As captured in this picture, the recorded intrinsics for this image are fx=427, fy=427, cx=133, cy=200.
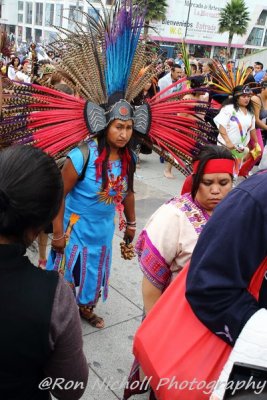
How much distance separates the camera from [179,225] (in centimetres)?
191

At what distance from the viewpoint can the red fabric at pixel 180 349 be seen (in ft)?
3.93

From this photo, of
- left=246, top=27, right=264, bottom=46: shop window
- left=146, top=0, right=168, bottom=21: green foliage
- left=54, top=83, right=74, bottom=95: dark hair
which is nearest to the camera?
left=54, top=83, right=74, bottom=95: dark hair

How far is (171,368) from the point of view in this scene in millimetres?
1275

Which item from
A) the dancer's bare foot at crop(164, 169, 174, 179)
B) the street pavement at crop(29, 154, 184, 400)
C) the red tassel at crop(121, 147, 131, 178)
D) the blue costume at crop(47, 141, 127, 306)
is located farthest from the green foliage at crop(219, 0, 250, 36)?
the blue costume at crop(47, 141, 127, 306)

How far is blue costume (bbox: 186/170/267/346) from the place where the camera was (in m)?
1.06

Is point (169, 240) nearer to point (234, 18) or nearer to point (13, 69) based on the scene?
point (13, 69)

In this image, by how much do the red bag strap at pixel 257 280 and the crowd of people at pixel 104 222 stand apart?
0.01 meters

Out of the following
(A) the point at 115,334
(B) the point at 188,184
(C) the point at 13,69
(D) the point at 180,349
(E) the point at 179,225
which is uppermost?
(C) the point at 13,69

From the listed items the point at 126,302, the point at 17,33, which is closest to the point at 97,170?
the point at 126,302

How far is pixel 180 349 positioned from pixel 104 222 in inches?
59.5

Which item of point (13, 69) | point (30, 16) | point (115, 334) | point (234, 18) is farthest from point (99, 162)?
point (30, 16)

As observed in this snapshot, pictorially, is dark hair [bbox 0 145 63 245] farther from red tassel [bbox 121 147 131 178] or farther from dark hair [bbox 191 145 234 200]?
red tassel [bbox 121 147 131 178]

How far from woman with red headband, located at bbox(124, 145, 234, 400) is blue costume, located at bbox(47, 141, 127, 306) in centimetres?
62

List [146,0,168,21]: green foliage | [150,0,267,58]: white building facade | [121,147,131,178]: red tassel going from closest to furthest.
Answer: [121,147,131,178]: red tassel → [146,0,168,21]: green foliage → [150,0,267,58]: white building facade
